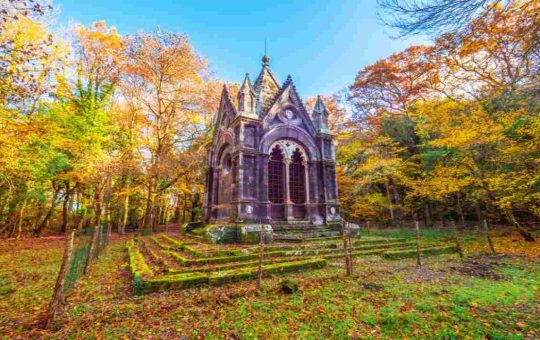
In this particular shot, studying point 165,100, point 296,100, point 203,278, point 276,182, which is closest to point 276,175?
point 276,182

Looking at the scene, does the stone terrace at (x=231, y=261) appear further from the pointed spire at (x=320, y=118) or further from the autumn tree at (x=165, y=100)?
the autumn tree at (x=165, y=100)

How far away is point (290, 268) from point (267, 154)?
7.17 metres

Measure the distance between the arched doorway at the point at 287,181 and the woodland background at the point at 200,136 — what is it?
8075 mm

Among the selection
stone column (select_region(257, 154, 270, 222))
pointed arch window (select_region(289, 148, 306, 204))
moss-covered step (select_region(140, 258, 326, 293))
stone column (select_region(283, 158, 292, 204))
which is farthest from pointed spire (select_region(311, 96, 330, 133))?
moss-covered step (select_region(140, 258, 326, 293))

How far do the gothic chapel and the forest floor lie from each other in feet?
19.8

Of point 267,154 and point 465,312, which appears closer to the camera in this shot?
point 465,312

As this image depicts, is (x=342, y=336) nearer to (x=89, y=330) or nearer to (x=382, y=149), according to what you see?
(x=89, y=330)

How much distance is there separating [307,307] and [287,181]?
9.31 metres

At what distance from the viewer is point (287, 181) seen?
13.9 m

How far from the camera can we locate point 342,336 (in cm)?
380

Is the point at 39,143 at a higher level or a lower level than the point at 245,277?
higher

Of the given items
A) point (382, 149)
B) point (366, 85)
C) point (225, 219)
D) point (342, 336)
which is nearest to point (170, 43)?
point (225, 219)

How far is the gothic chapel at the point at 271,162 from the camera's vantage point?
12.7 meters

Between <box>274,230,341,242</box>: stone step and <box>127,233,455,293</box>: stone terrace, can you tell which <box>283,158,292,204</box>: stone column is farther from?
<box>127,233,455,293</box>: stone terrace
